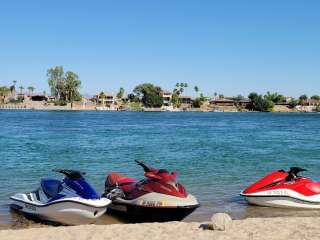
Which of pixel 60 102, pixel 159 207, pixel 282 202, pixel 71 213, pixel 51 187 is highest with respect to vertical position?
pixel 60 102

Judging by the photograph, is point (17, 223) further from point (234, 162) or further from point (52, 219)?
point (234, 162)

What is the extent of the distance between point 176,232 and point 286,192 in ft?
15.7

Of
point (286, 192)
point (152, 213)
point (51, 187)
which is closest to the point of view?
point (152, 213)

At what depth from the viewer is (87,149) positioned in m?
33.8

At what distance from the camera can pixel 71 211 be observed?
11148 mm

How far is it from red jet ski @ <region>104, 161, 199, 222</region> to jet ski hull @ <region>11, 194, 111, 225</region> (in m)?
0.80

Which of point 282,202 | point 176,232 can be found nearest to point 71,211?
point 176,232

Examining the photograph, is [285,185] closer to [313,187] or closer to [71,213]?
[313,187]

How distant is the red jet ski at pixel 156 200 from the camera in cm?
1128

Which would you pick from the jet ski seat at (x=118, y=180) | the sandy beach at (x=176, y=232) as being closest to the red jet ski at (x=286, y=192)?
the sandy beach at (x=176, y=232)

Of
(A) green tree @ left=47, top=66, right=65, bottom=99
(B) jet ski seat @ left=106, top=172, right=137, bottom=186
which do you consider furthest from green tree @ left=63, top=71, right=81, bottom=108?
(B) jet ski seat @ left=106, top=172, right=137, bottom=186

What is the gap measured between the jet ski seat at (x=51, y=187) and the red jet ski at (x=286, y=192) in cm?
513

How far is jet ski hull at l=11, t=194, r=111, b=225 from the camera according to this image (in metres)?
11.1

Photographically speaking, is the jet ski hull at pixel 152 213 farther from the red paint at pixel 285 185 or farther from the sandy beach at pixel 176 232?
the red paint at pixel 285 185
